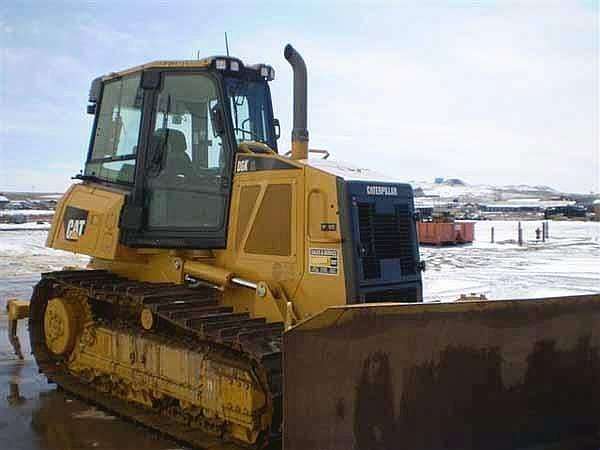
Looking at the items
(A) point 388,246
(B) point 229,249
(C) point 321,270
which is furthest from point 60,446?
(A) point 388,246

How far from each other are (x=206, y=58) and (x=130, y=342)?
2.86 meters

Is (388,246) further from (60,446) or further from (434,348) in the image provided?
(60,446)

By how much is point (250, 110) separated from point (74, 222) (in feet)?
7.87

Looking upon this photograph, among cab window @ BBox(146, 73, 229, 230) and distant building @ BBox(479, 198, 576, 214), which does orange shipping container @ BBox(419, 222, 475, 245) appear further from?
distant building @ BBox(479, 198, 576, 214)

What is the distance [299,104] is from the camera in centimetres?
629

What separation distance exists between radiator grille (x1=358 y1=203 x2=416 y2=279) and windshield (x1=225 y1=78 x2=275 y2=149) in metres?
1.52

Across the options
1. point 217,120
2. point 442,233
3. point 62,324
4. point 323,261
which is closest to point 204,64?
point 217,120

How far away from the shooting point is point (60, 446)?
18.8 feet

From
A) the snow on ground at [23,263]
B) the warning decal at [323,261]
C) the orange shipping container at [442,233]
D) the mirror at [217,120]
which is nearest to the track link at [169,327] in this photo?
the warning decal at [323,261]

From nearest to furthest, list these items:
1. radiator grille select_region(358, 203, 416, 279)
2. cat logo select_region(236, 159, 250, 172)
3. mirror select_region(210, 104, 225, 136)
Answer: radiator grille select_region(358, 203, 416, 279), cat logo select_region(236, 159, 250, 172), mirror select_region(210, 104, 225, 136)

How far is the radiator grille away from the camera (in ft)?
18.7

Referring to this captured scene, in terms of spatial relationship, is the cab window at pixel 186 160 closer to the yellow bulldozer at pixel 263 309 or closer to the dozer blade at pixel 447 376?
the yellow bulldozer at pixel 263 309

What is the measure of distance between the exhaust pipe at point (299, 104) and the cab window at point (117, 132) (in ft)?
5.50

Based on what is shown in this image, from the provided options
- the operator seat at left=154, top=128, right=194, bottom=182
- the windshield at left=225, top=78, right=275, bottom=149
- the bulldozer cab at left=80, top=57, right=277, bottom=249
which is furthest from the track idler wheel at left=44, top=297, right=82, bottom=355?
the windshield at left=225, top=78, right=275, bottom=149
